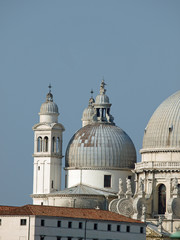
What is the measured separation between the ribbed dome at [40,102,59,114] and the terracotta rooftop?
2133cm

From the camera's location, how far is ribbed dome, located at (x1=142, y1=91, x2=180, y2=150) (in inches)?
4936

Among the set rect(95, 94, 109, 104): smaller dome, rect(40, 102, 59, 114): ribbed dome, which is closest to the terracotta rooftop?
rect(40, 102, 59, 114): ribbed dome

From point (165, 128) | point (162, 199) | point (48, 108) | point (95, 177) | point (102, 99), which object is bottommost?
point (162, 199)

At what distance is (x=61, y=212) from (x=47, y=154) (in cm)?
2421

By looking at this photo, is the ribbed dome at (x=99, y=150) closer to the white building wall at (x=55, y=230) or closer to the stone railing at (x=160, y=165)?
the stone railing at (x=160, y=165)

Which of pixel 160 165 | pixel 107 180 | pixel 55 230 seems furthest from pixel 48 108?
pixel 55 230

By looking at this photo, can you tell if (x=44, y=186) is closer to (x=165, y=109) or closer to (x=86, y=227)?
(x=165, y=109)

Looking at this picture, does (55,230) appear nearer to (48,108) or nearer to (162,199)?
(162,199)

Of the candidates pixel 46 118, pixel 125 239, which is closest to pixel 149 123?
pixel 46 118

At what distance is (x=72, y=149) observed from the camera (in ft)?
436

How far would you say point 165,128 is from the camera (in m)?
126

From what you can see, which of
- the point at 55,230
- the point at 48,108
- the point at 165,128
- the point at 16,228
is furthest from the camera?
the point at 48,108

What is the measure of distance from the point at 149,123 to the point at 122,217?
1696cm

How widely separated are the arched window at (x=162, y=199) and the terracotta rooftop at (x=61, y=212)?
11.9 m
